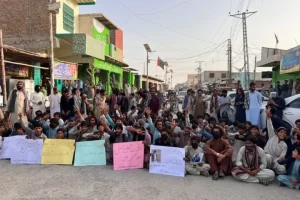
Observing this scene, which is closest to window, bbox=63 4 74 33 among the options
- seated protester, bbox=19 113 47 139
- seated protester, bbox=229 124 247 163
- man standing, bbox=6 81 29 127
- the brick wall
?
the brick wall

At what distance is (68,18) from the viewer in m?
18.1

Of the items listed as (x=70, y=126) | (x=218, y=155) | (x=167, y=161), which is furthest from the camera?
(x=70, y=126)

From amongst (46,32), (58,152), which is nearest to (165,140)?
(58,152)

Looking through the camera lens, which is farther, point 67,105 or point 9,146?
point 67,105

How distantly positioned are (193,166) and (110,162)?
1788 millimetres

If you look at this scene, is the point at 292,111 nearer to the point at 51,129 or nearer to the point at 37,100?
the point at 51,129

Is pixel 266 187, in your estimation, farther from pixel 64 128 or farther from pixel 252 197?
pixel 64 128

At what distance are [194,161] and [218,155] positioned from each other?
19.1 inches

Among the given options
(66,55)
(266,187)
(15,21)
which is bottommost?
(266,187)

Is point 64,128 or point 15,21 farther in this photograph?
point 15,21

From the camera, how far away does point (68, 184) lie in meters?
4.67

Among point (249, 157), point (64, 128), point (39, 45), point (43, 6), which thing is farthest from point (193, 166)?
point (43, 6)

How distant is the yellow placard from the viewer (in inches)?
230

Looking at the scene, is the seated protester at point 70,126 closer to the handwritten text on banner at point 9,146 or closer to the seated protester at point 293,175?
the handwritten text on banner at point 9,146
